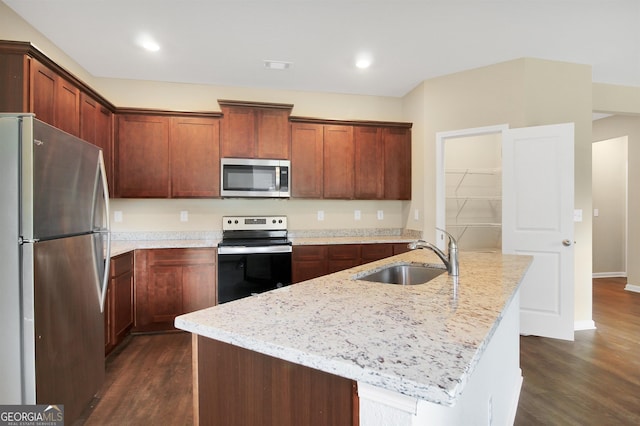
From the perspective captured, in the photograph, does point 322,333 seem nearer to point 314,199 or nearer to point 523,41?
point 314,199

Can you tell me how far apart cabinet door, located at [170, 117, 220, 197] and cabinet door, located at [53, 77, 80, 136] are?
885 millimetres

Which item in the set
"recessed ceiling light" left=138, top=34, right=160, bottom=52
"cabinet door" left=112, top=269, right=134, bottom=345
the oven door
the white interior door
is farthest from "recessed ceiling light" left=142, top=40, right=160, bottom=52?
the white interior door

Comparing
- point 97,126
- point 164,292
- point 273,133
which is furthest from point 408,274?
point 97,126

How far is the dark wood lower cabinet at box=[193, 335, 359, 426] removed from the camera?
0.73 meters

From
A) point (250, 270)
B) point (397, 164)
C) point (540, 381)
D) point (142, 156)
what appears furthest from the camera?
point (397, 164)

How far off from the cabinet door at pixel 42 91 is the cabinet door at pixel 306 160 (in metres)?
2.09

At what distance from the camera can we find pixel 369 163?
3.77 m

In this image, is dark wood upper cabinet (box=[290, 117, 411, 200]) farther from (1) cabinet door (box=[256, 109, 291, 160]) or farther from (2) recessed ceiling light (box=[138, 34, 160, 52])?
(2) recessed ceiling light (box=[138, 34, 160, 52])

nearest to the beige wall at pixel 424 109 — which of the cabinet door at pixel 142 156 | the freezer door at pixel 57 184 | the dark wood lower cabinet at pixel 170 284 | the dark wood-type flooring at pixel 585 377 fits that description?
the cabinet door at pixel 142 156

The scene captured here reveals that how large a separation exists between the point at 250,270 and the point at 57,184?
1.86 metres

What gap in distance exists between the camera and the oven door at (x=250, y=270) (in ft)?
10.2

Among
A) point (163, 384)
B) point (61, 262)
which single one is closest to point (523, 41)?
point (61, 262)

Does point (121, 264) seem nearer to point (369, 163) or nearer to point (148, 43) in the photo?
point (148, 43)

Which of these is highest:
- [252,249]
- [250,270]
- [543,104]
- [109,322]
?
[543,104]
